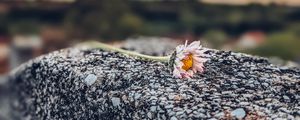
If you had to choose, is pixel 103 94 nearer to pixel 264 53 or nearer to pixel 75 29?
pixel 264 53

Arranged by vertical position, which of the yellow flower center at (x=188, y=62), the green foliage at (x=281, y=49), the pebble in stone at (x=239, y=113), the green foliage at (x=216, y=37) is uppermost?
the green foliage at (x=216, y=37)

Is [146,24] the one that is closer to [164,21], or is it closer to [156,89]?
[164,21]

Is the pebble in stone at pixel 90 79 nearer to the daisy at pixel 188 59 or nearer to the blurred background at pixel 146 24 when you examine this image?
the daisy at pixel 188 59

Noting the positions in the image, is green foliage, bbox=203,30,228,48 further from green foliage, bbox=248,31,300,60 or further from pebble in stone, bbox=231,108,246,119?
pebble in stone, bbox=231,108,246,119

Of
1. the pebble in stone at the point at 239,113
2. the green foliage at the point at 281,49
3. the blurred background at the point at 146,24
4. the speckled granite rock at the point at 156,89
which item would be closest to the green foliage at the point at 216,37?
the blurred background at the point at 146,24

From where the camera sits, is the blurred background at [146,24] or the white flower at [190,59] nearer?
the white flower at [190,59]

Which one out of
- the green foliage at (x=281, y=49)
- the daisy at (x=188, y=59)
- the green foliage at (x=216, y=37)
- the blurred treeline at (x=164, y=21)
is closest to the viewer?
the daisy at (x=188, y=59)

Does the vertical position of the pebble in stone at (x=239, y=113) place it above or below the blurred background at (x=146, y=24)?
below
